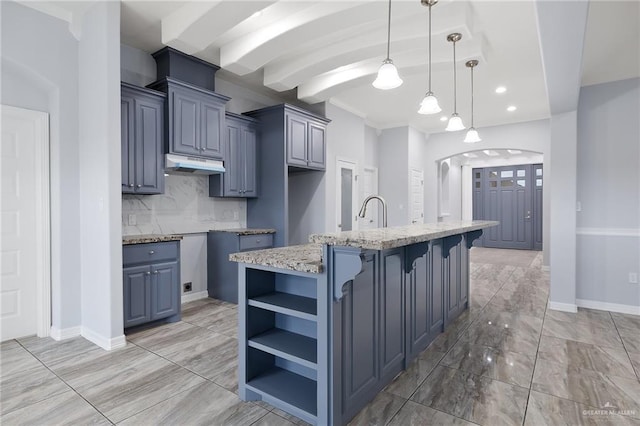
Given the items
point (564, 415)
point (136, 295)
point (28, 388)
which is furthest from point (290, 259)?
point (136, 295)

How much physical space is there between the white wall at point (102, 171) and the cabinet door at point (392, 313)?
2.32 metres

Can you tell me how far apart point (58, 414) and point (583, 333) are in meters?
4.42

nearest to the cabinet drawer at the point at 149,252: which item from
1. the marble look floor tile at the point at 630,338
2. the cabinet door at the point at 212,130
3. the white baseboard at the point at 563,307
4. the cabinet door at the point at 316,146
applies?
the cabinet door at the point at 212,130

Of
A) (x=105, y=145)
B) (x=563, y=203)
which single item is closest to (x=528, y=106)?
(x=563, y=203)

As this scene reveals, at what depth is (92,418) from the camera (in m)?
1.95

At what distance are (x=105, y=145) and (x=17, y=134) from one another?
39.1 inches

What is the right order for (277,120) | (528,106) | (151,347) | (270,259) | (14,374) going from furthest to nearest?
(528,106) → (277,120) → (151,347) → (14,374) → (270,259)

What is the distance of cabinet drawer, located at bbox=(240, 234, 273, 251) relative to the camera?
421cm

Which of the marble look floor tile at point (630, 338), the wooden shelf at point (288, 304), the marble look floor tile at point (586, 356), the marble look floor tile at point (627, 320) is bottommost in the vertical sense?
the marble look floor tile at point (627, 320)

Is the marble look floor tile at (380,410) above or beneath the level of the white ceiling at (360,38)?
beneath

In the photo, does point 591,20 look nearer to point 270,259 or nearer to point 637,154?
point 637,154

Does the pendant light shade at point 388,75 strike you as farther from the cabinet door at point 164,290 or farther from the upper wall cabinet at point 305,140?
the cabinet door at point 164,290

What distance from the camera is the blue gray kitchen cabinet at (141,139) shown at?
331 centimetres

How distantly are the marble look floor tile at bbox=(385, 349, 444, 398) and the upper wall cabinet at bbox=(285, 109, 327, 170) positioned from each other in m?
2.99
